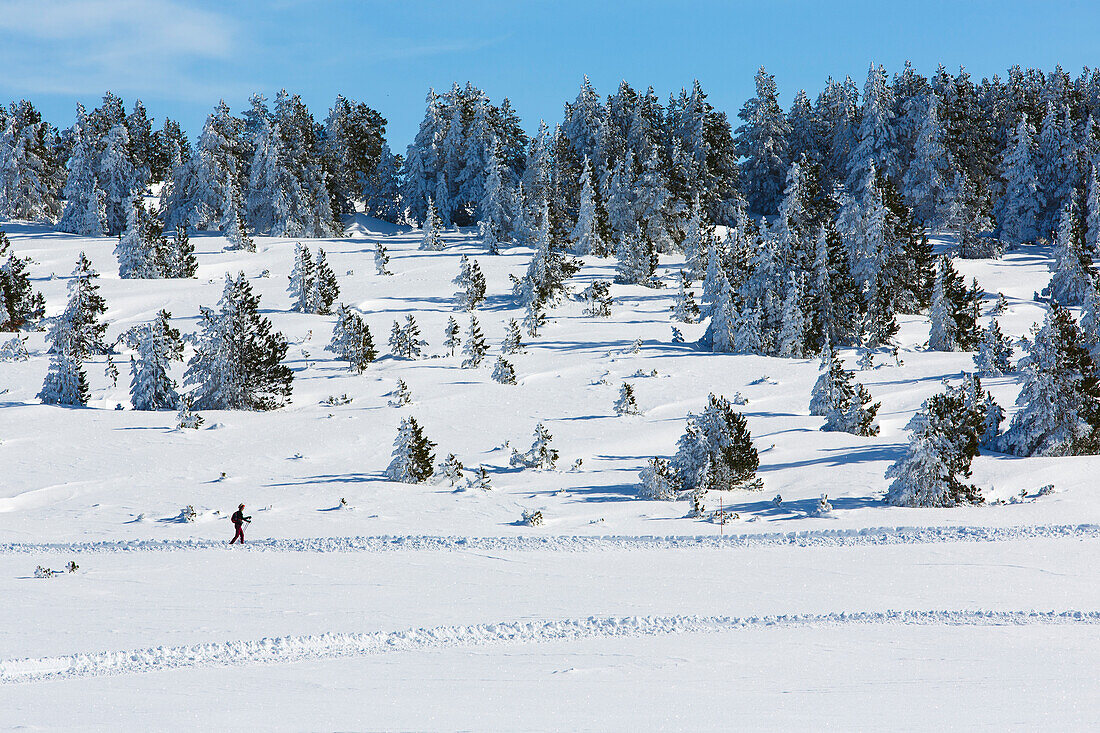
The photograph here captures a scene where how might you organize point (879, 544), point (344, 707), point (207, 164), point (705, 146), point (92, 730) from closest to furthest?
point (92, 730) → point (344, 707) → point (879, 544) → point (207, 164) → point (705, 146)

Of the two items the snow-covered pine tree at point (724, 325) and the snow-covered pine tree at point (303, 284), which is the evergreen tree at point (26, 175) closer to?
the snow-covered pine tree at point (303, 284)

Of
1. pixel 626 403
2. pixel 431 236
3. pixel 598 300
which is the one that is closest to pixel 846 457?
pixel 626 403

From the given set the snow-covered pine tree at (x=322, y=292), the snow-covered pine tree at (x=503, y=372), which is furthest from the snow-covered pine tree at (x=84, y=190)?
the snow-covered pine tree at (x=503, y=372)

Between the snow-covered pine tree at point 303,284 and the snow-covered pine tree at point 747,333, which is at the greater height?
the snow-covered pine tree at point 303,284

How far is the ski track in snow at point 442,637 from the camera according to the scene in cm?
1046

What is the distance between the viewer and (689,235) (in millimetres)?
48844

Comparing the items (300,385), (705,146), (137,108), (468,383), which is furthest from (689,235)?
(137,108)

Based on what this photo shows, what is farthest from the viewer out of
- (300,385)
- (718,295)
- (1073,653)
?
(718,295)

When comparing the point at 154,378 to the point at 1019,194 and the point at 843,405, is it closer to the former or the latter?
the point at 843,405

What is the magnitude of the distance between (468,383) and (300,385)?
20.3ft

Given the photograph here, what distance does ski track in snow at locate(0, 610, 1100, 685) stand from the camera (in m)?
10.5

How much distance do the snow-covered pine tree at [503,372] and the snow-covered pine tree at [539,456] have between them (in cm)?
839

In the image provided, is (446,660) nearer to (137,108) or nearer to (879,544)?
(879,544)

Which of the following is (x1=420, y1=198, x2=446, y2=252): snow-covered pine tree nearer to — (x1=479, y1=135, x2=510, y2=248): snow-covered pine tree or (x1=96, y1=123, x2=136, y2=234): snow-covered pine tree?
(x1=479, y1=135, x2=510, y2=248): snow-covered pine tree
